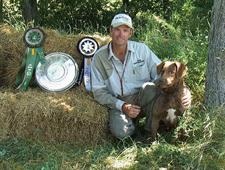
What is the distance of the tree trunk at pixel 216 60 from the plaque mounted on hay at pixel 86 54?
147 cm

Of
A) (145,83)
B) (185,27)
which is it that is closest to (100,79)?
(145,83)

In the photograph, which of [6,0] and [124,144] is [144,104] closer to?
[124,144]

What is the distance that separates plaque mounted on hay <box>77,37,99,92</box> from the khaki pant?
2.22 feet

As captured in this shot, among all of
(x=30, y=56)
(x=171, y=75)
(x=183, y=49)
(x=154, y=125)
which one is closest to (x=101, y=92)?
(x=154, y=125)

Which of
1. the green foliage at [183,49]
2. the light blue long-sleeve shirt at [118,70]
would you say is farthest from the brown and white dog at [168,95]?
the green foliage at [183,49]

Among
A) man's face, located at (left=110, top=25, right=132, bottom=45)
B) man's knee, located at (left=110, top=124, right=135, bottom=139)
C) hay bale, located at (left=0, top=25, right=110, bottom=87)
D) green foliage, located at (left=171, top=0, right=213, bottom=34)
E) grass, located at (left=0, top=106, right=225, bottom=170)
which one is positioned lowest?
grass, located at (left=0, top=106, right=225, bottom=170)

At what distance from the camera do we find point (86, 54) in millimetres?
5758

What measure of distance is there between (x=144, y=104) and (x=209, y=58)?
35.2 inches

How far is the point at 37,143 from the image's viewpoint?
16.1 ft

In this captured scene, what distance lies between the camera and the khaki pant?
16.2ft

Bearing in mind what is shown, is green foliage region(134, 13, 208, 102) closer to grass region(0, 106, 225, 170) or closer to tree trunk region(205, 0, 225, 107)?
tree trunk region(205, 0, 225, 107)

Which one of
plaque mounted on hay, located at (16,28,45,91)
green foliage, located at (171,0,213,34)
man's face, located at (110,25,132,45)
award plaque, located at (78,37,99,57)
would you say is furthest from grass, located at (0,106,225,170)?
green foliage, located at (171,0,213,34)

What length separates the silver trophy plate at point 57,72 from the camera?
552cm

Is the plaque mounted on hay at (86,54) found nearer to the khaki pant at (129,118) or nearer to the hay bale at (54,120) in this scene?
the hay bale at (54,120)
